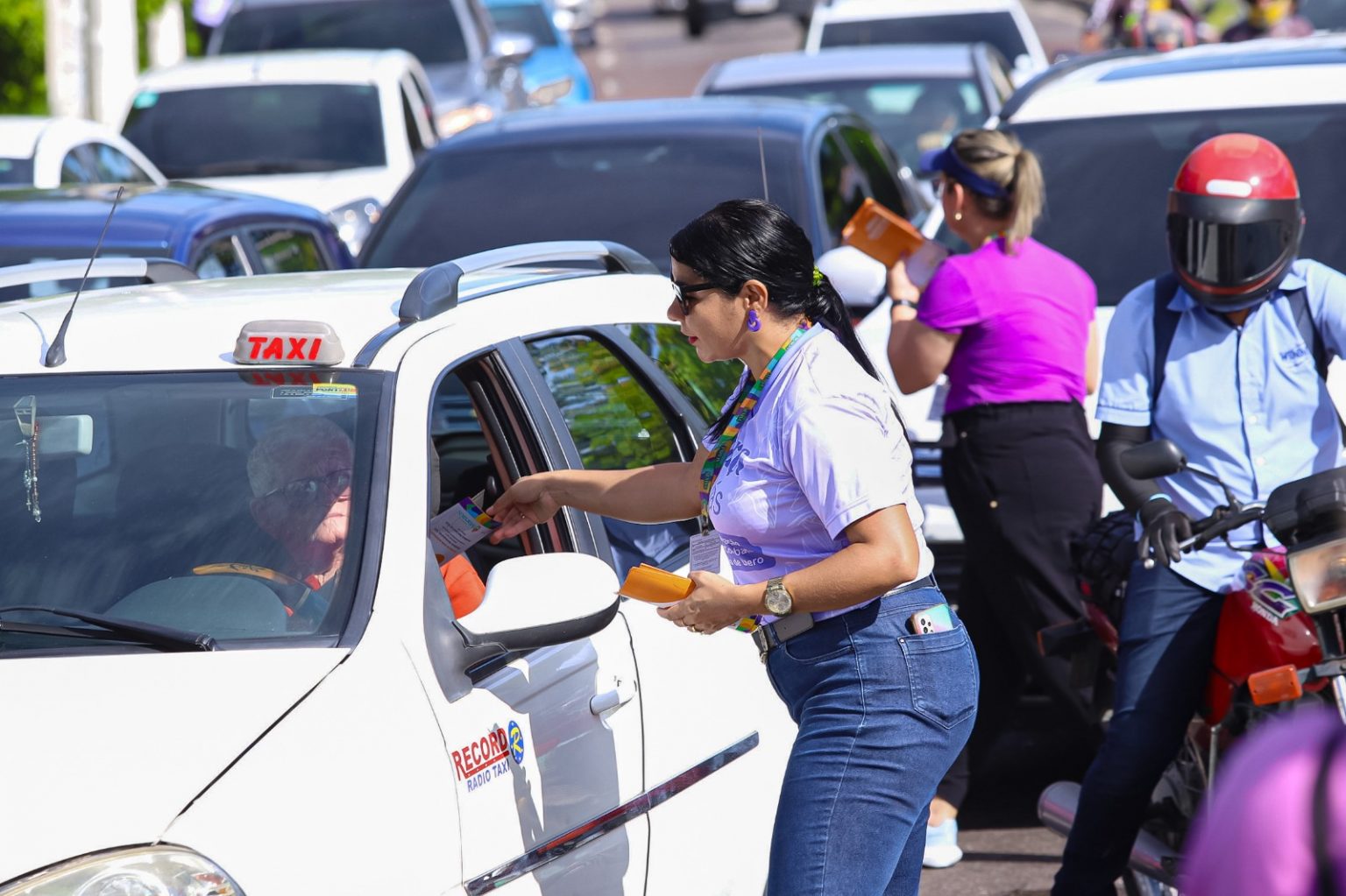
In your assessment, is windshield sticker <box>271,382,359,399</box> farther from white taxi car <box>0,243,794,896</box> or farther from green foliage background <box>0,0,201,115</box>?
green foliage background <box>0,0,201,115</box>

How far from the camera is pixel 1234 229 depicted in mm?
4031

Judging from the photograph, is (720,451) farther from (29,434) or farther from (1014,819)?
(1014,819)

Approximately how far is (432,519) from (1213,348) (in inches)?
66.4

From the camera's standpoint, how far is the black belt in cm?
317

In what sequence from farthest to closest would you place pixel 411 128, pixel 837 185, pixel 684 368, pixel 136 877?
pixel 411 128
pixel 837 185
pixel 684 368
pixel 136 877

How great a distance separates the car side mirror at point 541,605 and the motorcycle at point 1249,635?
127cm

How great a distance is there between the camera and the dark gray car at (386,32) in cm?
A: 1641

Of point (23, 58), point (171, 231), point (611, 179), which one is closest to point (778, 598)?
point (171, 231)

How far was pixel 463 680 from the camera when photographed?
3.11 metres

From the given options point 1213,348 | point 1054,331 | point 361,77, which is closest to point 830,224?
point 1054,331

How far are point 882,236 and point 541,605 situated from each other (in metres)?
2.80

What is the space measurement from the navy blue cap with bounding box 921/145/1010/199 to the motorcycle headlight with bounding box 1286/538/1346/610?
1968 millimetres

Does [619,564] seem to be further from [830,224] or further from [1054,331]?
[830,224]

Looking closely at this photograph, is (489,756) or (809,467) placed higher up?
(809,467)
